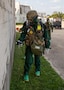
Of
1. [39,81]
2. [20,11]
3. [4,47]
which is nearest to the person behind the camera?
[4,47]

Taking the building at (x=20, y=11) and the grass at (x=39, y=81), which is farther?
the building at (x=20, y=11)

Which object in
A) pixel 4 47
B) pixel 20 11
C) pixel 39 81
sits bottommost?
pixel 20 11

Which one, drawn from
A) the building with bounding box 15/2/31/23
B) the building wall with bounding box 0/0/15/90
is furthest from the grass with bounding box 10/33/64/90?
the building with bounding box 15/2/31/23

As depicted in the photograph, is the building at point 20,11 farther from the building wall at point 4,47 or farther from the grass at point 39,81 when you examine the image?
the building wall at point 4,47

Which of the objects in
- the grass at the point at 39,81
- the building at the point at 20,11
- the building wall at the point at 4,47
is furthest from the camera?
the building at the point at 20,11

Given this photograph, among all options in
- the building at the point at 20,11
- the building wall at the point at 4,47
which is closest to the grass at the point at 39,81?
the building wall at the point at 4,47

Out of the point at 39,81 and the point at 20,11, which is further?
the point at 20,11

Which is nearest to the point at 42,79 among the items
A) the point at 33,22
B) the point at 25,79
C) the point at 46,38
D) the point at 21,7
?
the point at 25,79

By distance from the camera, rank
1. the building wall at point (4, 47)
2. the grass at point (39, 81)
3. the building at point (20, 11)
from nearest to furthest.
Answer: the building wall at point (4, 47) → the grass at point (39, 81) → the building at point (20, 11)

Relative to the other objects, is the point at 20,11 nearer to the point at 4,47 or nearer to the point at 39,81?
the point at 39,81

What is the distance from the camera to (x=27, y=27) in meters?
6.15

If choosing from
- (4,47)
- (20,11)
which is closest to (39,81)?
(4,47)

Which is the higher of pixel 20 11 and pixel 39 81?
pixel 39 81

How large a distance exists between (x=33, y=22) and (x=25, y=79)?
4.40ft
